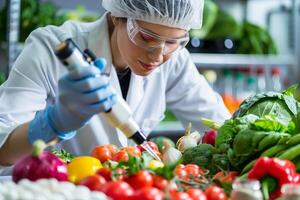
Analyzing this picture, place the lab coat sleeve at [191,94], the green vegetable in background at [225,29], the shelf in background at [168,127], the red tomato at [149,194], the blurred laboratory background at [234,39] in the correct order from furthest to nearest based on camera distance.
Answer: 1. the green vegetable in background at [225,29]
2. the shelf in background at [168,127]
3. the blurred laboratory background at [234,39]
4. the lab coat sleeve at [191,94]
5. the red tomato at [149,194]

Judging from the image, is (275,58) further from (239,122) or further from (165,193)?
(165,193)

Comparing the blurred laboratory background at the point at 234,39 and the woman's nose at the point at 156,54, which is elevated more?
the woman's nose at the point at 156,54

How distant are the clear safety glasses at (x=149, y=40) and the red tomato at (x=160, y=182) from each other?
26.4 inches

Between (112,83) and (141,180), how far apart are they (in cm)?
99

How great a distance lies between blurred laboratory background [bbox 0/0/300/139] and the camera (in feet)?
10.6

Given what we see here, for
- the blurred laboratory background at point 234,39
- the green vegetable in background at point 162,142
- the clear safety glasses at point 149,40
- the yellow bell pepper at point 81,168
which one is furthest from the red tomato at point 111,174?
the blurred laboratory background at point 234,39

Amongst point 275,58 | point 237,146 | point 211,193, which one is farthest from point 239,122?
point 275,58

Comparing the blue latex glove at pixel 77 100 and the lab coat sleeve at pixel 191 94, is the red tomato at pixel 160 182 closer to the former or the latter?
the blue latex glove at pixel 77 100

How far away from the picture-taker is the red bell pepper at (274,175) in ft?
3.96

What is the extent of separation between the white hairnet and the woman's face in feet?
0.07

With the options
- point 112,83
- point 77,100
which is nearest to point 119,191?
point 77,100

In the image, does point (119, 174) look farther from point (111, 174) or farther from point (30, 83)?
point (30, 83)

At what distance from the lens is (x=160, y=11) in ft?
5.76

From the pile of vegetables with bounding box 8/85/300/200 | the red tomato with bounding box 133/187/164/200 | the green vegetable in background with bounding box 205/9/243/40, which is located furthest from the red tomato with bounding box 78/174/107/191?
the green vegetable in background with bounding box 205/9/243/40
